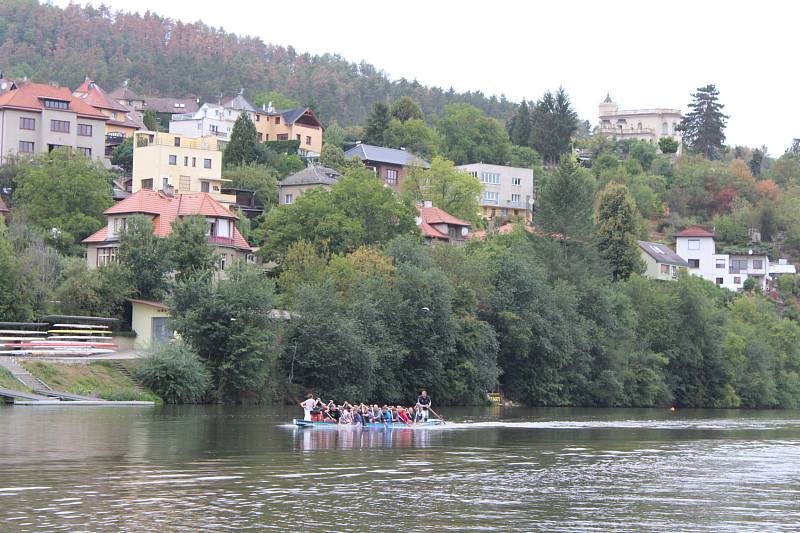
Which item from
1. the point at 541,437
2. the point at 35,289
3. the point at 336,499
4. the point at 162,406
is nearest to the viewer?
the point at 336,499

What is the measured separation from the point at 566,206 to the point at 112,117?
7701cm

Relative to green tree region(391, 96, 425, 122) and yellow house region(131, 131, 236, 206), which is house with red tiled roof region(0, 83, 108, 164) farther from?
green tree region(391, 96, 425, 122)

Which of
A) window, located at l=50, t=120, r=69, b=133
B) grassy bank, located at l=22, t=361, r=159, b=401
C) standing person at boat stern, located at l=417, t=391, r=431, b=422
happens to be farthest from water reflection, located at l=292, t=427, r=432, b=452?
window, located at l=50, t=120, r=69, b=133

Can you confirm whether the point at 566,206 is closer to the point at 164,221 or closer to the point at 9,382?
the point at 164,221

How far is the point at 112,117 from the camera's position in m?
162

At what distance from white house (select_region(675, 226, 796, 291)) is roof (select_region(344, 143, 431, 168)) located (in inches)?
1499

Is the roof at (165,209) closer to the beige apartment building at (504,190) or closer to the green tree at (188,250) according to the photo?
the green tree at (188,250)

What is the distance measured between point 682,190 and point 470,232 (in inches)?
2711

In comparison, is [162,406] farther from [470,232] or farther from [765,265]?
[765,265]

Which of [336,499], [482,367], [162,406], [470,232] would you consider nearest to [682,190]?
[470,232]

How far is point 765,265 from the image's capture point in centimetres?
15962

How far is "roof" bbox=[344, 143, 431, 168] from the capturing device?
154500mm

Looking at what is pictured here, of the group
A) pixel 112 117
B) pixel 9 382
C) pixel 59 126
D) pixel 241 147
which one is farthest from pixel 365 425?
pixel 112 117

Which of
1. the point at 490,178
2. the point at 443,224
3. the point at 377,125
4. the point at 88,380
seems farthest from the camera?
the point at 377,125
